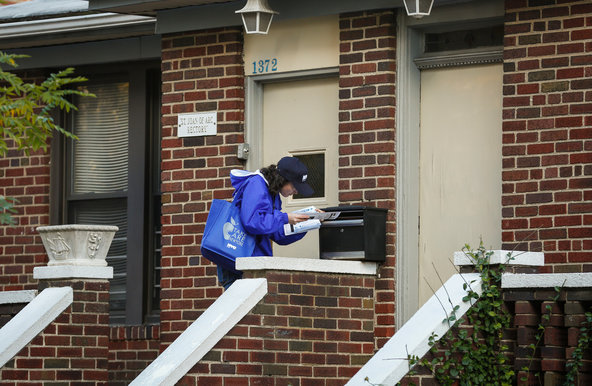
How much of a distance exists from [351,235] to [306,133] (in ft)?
4.89

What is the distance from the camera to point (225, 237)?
9.69m

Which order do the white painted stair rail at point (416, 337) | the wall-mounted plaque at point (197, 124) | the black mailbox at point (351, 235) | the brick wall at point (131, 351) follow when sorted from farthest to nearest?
the brick wall at point (131, 351) → the wall-mounted plaque at point (197, 124) → the black mailbox at point (351, 235) → the white painted stair rail at point (416, 337)

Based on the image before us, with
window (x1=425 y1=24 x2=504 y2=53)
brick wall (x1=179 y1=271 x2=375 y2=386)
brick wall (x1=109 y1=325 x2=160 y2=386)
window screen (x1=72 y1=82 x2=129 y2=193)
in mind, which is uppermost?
window (x1=425 y1=24 x2=504 y2=53)

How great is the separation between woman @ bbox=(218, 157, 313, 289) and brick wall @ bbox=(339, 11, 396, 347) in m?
1.11

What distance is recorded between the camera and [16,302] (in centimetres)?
1114

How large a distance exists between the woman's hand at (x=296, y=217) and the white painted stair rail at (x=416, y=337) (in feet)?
4.18

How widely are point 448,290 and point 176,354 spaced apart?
1.92 metres

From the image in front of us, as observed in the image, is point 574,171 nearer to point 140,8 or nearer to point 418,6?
point 418,6

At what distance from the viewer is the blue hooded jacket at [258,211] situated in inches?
378

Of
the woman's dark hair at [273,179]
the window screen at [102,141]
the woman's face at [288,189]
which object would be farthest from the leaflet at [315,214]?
the window screen at [102,141]

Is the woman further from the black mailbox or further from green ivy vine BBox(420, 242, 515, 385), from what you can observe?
green ivy vine BBox(420, 242, 515, 385)

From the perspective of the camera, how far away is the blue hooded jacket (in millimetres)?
9602

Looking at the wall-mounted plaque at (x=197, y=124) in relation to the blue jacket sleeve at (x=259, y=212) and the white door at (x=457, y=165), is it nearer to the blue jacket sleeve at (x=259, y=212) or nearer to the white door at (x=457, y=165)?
the white door at (x=457, y=165)

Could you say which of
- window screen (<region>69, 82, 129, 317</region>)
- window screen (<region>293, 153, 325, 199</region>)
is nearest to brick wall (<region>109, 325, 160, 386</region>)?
window screen (<region>69, 82, 129, 317</region>)
